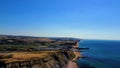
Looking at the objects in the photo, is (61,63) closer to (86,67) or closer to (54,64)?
(54,64)

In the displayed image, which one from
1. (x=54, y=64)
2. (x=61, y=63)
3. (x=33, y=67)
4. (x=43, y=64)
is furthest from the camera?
(x=61, y=63)

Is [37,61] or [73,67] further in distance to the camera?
[73,67]

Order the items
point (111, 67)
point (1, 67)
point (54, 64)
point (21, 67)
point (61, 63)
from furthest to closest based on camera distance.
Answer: point (111, 67), point (61, 63), point (54, 64), point (21, 67), point (1, 67)

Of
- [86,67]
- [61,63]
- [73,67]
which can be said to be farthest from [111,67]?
[61,63]

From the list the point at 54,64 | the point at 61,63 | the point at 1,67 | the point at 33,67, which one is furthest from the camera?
the point at 61,63

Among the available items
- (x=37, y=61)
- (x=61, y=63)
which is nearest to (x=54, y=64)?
(x=61, y=63)

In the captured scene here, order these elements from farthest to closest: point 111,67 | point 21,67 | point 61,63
→ 1. point 111,67
2. point 61,63
3. point 21,67

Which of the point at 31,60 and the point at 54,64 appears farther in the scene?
the point at 54,64

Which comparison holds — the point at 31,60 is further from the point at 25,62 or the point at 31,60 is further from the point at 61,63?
the point at 61,63

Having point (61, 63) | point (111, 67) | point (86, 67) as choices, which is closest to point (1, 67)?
point (61, 63)
